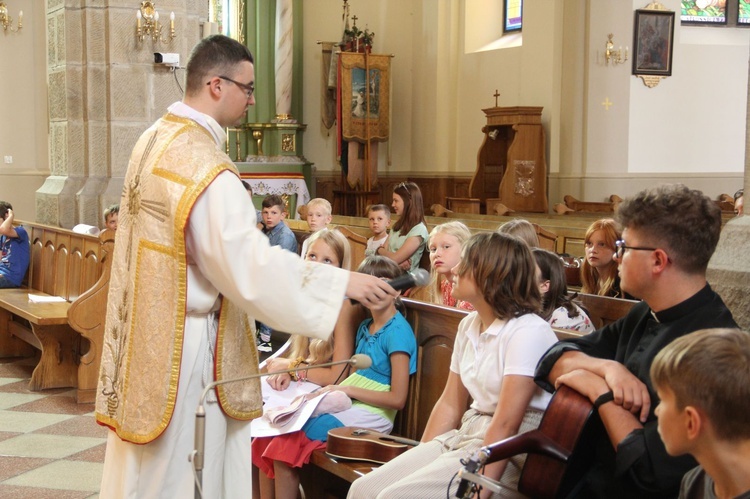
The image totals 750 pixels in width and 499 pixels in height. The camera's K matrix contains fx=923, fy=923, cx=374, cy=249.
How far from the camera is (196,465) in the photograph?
6.44ft

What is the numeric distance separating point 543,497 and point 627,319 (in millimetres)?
548

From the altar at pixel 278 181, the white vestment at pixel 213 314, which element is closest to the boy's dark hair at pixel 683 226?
the white vestment at pixel 213 314

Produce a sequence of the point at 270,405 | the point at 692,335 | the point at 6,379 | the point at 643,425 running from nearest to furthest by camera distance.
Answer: the point at 692,335 < the point at 643,425 < the point at 270,405 < the point at 6,379

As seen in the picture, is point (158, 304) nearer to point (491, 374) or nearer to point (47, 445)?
point (491, 374)

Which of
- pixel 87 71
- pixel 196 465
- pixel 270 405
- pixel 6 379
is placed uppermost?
pixel 87 71

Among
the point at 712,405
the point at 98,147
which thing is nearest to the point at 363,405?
the point at 712,405

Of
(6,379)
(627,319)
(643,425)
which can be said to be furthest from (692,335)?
(6,379)

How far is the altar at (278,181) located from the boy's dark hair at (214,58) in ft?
39.6

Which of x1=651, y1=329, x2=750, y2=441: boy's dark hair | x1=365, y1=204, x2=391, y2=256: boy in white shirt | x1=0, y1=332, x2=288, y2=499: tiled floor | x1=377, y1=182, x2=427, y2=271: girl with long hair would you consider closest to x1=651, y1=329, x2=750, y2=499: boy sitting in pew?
x1=651, y1=329, x2=750, y2=441: boy's dark hair

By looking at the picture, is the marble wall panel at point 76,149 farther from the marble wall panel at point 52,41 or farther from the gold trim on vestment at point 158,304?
the gold trim on vestment at point 158,304

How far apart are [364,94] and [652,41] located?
4588mm

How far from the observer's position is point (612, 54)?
13602 mm

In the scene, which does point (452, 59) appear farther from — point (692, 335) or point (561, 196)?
point (692, 335)

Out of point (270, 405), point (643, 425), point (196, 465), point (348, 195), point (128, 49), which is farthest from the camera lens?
point (348, 195)
